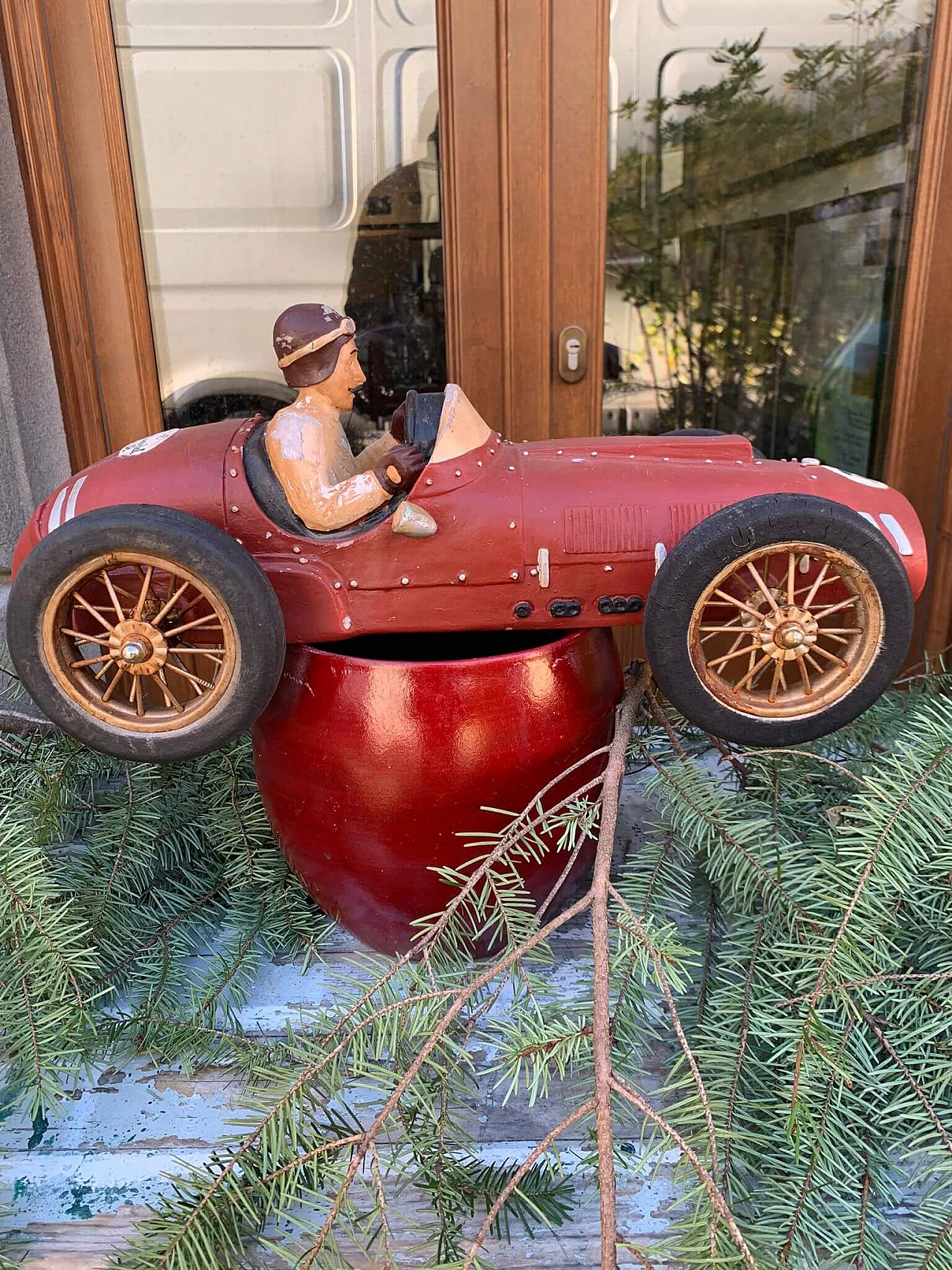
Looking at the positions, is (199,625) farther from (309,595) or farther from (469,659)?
(469,659)

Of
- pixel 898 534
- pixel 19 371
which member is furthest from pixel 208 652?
pixel 19 371

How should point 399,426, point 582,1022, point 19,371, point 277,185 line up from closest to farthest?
1. point 582,1022
2. point 399,426
3. point 19,371
4. point 277,185

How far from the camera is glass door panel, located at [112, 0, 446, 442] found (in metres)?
1.20

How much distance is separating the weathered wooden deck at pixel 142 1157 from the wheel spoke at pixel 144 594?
292 mm

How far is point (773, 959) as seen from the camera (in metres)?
0.67

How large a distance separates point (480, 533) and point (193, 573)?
21cm

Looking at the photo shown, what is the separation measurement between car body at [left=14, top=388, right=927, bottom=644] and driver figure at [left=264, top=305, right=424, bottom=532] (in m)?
0.02

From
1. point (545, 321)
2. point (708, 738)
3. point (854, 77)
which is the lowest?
point (708, 738)

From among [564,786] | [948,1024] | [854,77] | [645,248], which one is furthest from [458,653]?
[854,77]

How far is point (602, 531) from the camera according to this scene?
699mm

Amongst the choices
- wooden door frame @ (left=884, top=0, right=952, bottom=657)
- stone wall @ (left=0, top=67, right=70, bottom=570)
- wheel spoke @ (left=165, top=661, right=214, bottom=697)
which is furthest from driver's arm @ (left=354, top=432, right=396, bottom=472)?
wooden door frame @ (left=884, top=0, right=952, bottom=657)

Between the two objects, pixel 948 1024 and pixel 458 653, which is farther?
pixel 458 653

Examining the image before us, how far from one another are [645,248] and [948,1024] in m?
1.08

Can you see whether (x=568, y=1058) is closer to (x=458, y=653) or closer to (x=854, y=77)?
(x=458, y=653)
